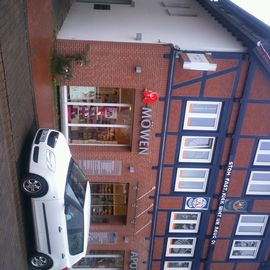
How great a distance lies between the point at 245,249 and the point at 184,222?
8.93ft

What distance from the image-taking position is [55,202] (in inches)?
298

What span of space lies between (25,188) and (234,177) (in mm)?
6857

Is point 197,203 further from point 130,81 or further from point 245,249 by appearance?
point 130,81

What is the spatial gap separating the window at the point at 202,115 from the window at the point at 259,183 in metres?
2.29

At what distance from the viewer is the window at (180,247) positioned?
1318cm

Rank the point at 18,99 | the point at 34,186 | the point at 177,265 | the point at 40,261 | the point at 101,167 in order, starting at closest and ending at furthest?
the point at 18,99
the point at 34,186
the point at 40,261
the point at 101,167
the point at 177,265

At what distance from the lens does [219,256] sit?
13445 mm

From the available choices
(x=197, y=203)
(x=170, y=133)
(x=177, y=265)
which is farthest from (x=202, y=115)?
(x=177, y=265)

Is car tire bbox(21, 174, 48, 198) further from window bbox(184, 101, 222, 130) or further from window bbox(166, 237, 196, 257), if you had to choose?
window bbox(166, 237, 196, 257)

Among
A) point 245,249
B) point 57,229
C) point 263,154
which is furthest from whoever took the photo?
point 245,249

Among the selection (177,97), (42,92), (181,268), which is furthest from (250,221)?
(42,92)

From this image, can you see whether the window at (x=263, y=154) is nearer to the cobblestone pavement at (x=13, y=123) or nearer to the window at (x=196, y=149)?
the window at (x=196, y=149)

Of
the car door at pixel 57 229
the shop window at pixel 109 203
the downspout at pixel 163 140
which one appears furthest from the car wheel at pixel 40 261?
the downspout at pixel 163 140

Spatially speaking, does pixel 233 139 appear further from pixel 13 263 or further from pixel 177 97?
pixel 13 263
